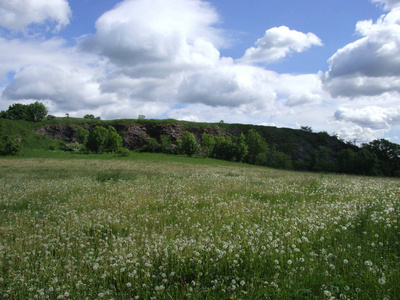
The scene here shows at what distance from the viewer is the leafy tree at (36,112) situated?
354ft

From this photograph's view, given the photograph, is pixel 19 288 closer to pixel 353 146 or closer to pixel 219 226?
pixel 219 226

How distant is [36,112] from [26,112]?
3.75 meters

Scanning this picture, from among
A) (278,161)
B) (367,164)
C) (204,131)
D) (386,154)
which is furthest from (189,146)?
A: (386,154)

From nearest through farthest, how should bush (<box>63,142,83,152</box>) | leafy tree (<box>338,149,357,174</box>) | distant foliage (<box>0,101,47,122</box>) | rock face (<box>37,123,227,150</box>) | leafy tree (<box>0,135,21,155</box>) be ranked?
leafy tree (<box>0,135,21,155</box>)
leafy tree (<box>338,149,357,174</box>)
bush (<box>63,142,83,152</box>)
rock face (<box>37,123,227,150</box>)
distant foliage (<box>0,101,47,122</box>)

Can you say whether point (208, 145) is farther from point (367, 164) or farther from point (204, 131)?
point (367, 164)

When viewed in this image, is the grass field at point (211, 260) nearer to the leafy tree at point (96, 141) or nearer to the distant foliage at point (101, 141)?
the distant foliage at point (101, 141)

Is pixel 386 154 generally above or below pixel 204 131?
below

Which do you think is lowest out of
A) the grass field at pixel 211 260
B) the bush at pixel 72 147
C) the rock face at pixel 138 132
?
the bush at pixel 72 147

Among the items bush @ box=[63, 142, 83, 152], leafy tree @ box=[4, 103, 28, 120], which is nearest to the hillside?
bush @ box=[63, 142, 83, 152]

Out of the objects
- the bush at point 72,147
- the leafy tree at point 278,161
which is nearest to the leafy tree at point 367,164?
the leafy tree at point 278,161

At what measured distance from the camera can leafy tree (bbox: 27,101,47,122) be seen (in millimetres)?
107750

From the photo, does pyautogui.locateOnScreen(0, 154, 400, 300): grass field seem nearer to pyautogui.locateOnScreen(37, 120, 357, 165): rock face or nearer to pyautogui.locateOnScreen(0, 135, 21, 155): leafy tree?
pyautogui.locateOnScreen(0, 135, 21, 155): leafy tree

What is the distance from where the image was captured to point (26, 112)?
354ft

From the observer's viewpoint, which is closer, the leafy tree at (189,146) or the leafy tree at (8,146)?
the leafy tree at (8,146)
